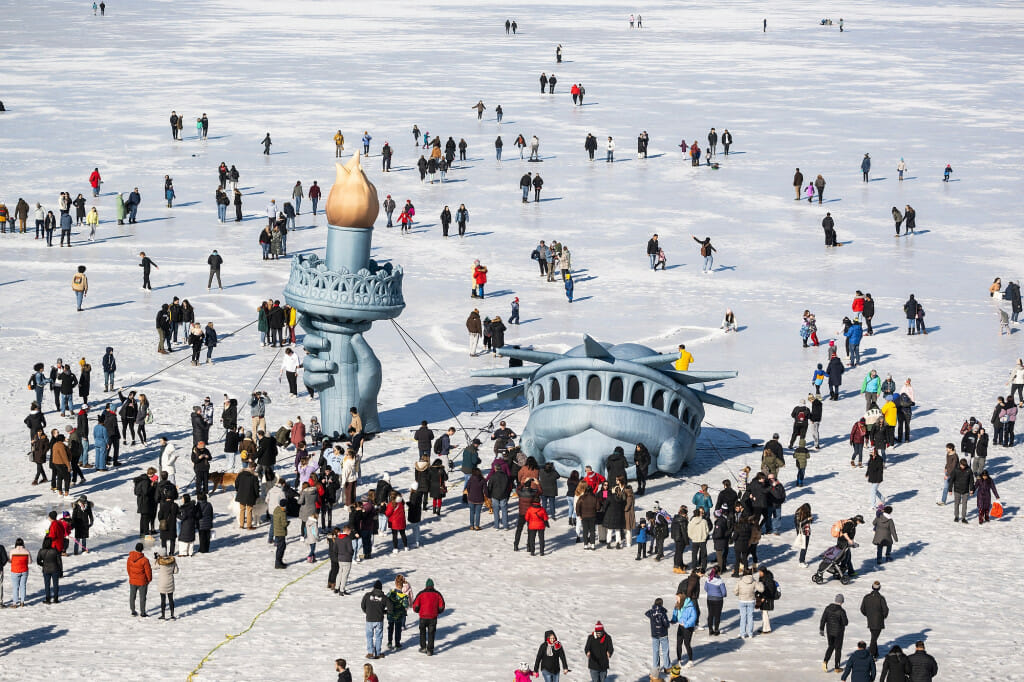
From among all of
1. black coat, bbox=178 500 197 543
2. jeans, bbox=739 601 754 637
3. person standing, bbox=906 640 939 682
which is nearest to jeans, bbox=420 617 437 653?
jeans, bbox=739 601 754 637

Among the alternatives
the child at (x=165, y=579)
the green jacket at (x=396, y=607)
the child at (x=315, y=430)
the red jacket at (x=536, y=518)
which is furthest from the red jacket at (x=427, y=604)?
the child at (x=315, y=430)

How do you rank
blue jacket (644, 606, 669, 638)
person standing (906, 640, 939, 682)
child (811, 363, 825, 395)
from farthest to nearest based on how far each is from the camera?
child (811, 363, 825, 395), blue jacket (644, 606, 669, 638), person standing (906, 640, 939, 682)

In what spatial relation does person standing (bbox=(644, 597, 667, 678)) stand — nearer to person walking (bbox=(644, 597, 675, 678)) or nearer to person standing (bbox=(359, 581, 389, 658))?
person walking (bbox=(644, 597, 675, 678))

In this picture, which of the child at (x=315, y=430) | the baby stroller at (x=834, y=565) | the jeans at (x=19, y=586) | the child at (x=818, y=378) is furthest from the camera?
the child at (x=818, y=378)

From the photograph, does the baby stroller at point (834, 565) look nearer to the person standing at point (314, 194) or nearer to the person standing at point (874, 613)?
the person standing at point (874, 613)

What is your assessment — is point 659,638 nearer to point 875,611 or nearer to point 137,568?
point 875,611

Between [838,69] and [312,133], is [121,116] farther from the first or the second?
[838,69]

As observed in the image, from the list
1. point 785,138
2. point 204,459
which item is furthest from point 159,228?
point 785,138
